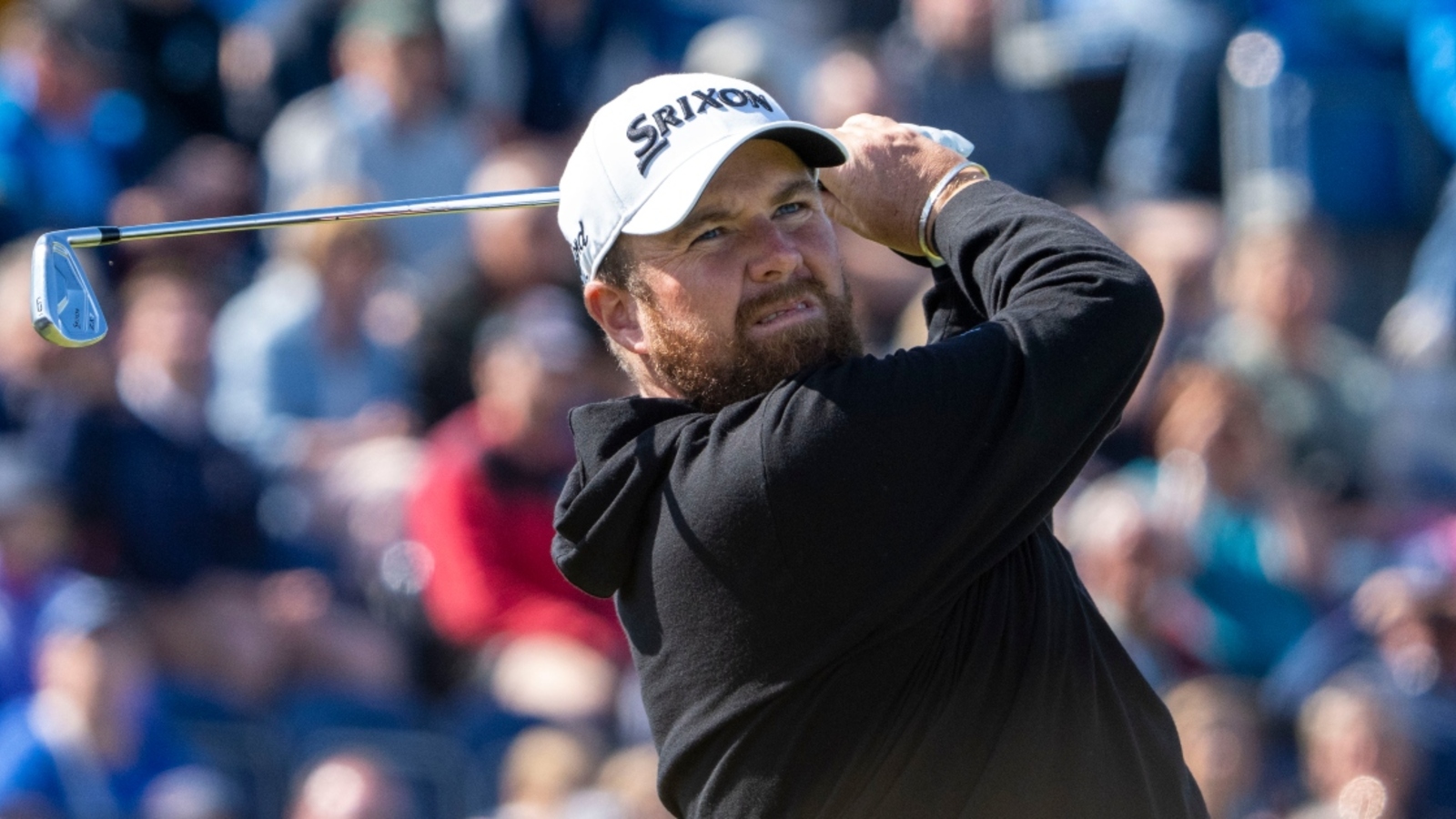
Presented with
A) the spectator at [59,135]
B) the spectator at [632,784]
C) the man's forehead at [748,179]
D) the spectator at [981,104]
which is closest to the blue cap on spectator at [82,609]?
the spectator at [632,784]

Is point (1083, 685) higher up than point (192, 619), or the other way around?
point (1083, 685)

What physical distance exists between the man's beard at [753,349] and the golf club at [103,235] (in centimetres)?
41

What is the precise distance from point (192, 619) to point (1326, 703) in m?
3.38

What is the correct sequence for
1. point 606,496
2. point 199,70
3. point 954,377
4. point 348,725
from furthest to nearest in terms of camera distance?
1. point 199,70
2. point 348,725
3. point 606,496
4. point 954,377

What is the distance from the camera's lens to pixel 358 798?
203 inches

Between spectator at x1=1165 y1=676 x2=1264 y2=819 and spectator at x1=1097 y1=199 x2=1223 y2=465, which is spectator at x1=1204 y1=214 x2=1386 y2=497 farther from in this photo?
spectator at x1=1165 y1=676 x2=1264 y2=819

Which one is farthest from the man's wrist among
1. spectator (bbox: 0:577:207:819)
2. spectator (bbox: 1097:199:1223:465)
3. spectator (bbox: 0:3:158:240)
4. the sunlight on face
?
spectator (bbox: 0:3:158:240)

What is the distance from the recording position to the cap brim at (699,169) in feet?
7.91

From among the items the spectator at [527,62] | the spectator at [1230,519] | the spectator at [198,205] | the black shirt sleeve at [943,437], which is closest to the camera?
the black shirt sleeve at [943,437]

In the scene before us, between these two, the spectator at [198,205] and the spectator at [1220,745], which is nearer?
the spectator at [1220,745]

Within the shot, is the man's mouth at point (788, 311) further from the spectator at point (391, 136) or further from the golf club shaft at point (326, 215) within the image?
the spectator at point (391, 136)

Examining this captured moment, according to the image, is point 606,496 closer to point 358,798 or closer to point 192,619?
point 358,798

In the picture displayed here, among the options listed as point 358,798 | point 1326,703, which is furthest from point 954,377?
point 1326,703

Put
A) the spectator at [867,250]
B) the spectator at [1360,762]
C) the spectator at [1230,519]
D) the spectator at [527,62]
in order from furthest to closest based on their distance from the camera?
the spectator at [527,62] < the spectator at [867,250] < the spectator at [1230,519] < the spectator at [1360,762]
